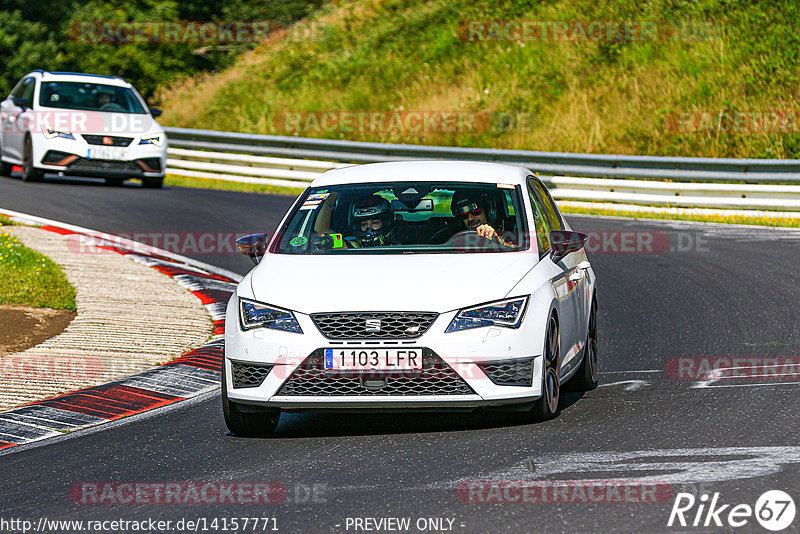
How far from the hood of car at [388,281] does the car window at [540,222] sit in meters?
0.38

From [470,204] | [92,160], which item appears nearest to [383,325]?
[470,204]

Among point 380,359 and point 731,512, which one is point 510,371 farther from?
point 731,512

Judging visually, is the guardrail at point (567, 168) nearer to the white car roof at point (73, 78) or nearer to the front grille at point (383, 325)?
the white car roof at point (73, 78)

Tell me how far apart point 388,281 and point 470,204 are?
1.32 metres

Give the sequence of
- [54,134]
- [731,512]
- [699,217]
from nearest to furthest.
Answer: [731,512], [699,217], [54,134]

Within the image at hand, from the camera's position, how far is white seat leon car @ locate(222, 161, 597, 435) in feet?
23.4

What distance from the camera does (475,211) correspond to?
841cm

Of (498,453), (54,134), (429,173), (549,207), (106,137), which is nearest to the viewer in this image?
(498,453)

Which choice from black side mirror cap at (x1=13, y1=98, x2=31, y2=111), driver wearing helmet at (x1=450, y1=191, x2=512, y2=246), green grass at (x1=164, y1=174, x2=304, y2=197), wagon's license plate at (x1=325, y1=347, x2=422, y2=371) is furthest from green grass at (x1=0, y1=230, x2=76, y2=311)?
green grass at (x1=164, y1=174, x2=304, y2=197)

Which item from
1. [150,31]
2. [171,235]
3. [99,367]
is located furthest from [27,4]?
[99,367]

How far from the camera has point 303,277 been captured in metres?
7.56

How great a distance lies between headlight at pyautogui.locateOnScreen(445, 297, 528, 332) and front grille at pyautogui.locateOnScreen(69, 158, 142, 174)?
53.3ft

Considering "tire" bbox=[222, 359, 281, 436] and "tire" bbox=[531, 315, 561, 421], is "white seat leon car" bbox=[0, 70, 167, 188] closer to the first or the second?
"tire" bbox=[222, 359, 281, 436]

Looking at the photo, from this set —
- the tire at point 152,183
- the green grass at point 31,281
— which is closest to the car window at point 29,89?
the tire at point 152,183
